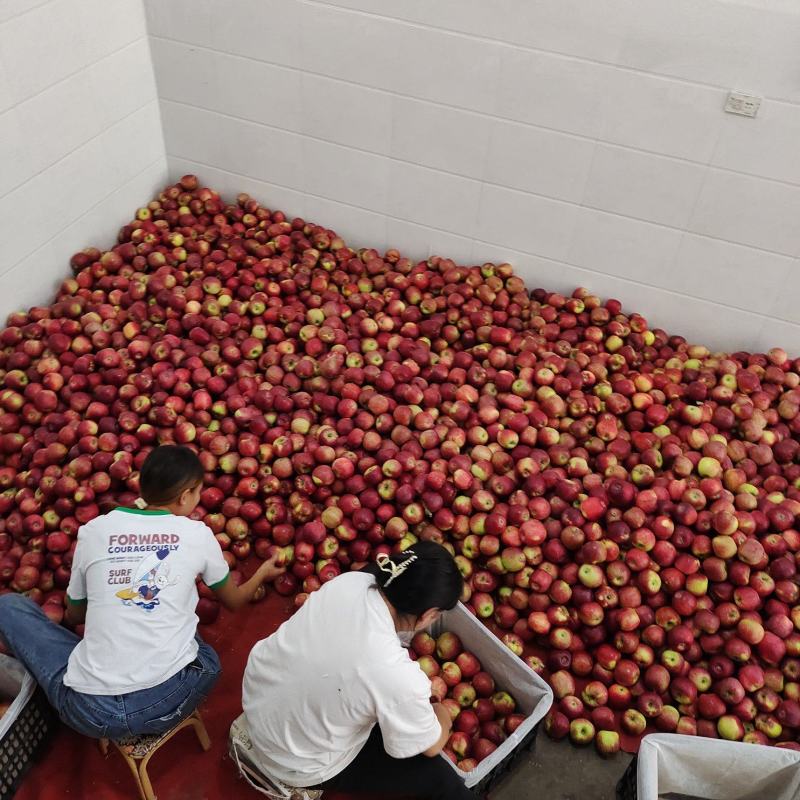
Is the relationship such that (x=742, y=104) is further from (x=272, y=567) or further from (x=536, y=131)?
(x=272, y=567)

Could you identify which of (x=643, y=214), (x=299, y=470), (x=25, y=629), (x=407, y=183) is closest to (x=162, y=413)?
(x=299, y=470)

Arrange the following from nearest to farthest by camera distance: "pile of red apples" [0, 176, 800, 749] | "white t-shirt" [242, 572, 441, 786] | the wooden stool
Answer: "white t-shirt" [242, 572, 441, 786], the wooden stool, "pile of red apples" [0, 176, 800, 749]

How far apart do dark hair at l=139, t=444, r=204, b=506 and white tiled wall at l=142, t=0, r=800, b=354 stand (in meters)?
2.29

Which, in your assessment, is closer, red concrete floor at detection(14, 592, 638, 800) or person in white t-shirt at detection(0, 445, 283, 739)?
person in white t-shirt at detection(0, 445, 283, 739)

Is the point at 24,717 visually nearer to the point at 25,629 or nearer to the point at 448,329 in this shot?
the point at 25,629

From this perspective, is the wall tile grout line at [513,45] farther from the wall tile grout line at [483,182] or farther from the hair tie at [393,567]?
the hair tie at [393,567]

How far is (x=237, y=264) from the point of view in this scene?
4324 millimetres

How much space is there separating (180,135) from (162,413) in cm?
199

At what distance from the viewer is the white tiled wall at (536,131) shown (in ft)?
10.6

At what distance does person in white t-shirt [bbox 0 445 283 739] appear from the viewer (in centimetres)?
232

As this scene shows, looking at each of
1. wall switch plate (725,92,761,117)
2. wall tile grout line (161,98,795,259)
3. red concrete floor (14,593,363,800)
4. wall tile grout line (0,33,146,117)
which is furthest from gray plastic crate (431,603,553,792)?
wall tile grout line (0,33,146,117)

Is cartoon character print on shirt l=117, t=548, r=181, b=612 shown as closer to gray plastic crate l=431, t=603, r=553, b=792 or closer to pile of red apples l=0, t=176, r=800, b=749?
pile of red apples l=0, t=176, r=800, b=749

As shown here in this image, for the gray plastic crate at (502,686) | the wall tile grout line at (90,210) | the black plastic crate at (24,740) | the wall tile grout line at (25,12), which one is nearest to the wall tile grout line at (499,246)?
the wall tile grout line at (90,210)

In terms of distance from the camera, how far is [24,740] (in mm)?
2617
